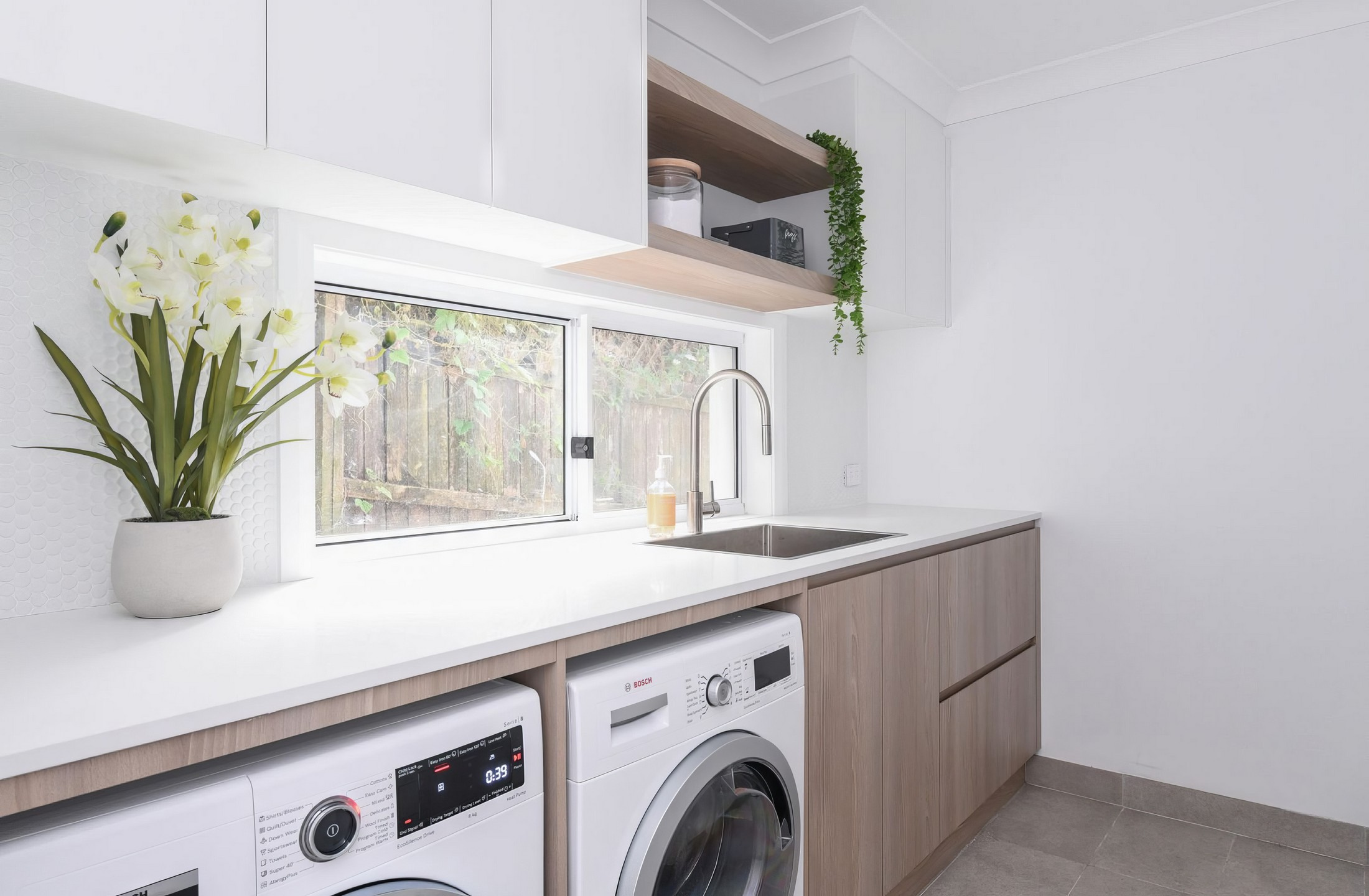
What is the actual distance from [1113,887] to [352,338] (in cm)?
232

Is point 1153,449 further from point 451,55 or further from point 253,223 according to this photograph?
point 253,223

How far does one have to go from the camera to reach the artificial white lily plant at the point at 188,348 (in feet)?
Result: 3.62

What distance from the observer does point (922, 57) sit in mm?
2609

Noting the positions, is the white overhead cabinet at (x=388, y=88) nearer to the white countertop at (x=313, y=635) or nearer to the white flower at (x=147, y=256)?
the white flower at (x=147, y=256)

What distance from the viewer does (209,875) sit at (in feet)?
2.43

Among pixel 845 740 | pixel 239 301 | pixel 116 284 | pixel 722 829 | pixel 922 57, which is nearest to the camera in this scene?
pixel 116 284

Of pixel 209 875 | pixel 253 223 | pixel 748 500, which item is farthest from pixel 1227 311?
pixel 209 875

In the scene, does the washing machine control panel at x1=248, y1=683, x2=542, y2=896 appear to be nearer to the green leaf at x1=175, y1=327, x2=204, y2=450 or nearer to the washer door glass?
the washer door glass

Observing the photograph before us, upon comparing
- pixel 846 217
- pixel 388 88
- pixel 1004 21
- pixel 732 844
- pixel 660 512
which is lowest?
pixel 732 844

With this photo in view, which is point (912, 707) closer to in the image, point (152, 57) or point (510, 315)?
point (510, 315)

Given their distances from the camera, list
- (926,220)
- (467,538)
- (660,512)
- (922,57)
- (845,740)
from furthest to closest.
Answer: (926,220) → (922,57) → (660,512) → (467,538) → (845,740)

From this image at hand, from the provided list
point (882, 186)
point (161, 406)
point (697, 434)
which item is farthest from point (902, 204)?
point (161, 406)

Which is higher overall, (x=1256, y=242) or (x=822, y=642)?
(x=1256, y=242)

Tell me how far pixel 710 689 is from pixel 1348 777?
7.04 feet
